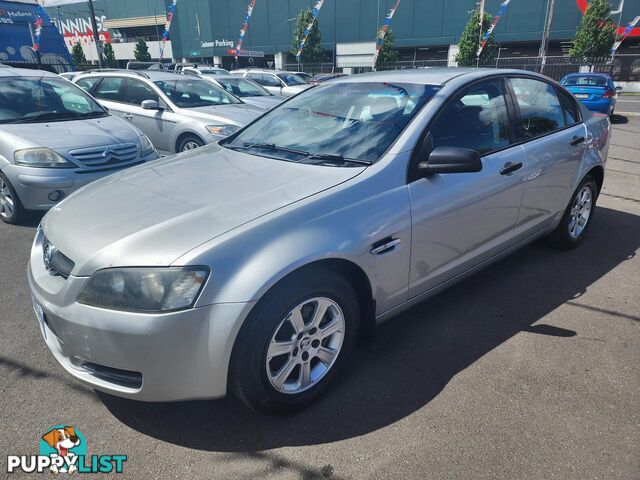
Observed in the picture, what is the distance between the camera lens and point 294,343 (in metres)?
2.34

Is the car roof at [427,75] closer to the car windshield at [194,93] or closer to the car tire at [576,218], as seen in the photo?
the car tire at [576,218]

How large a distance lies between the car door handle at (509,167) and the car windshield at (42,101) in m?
5.19

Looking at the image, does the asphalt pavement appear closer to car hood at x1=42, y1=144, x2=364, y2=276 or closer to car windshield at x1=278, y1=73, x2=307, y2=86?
car hood at x1=42, y1=144, x2=364, y2=276

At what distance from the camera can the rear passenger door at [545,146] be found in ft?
11.8

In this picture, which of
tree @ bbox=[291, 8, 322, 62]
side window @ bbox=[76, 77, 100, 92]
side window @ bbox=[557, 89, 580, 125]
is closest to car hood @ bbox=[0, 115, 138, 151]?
side window @ bbox=[76, 77, 100, 92]

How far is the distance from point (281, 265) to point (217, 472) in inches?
38.0

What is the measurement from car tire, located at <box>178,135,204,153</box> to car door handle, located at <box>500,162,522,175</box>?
5009 mm

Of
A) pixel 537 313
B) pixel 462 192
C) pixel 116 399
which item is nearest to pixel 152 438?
pixel 116 399

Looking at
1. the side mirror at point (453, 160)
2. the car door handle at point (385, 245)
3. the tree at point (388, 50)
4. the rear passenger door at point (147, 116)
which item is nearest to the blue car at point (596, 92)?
the rear passenger door at point (147, 116)

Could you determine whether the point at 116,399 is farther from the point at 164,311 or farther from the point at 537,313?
the point at 537,313

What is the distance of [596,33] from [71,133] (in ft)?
125

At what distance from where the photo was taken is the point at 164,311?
6.49 feet

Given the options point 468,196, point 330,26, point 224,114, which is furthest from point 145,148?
point 330,26

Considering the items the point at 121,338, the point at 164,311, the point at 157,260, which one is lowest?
the point at 121,338
